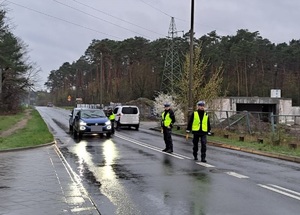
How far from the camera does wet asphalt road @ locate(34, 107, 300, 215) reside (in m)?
7.04

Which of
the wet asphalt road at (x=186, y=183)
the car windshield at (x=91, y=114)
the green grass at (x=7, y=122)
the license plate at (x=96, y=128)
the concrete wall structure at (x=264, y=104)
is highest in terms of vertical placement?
the concrete wall structure at (x=264, y=104)

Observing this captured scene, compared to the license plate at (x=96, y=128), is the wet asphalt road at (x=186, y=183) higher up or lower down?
lower down

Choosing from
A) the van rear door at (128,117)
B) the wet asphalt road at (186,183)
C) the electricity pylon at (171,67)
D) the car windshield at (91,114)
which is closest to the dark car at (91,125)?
the car windshield at (91,114)

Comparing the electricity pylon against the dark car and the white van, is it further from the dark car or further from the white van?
the dark car

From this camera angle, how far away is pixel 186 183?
9148 millimetres

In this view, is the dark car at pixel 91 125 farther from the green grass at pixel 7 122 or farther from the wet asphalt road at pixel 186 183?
the wet asphalt road at pixel 186 183

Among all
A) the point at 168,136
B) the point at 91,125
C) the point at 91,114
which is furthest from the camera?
the point at 91,114

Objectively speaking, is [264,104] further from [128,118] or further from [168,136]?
[168,136]

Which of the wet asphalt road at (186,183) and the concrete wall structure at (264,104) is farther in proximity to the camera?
the concrete wall structure at (264,104)

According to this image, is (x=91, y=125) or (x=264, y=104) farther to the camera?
(x=264, y=104)

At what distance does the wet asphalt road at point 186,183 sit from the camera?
704 centimetres

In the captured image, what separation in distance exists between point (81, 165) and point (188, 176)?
346cm

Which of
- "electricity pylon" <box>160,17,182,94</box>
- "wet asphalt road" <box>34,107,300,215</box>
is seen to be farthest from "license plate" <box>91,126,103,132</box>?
"electricity pylon" <box>160,17,182,94</box>

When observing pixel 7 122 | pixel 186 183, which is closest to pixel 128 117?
pixel 7 122
